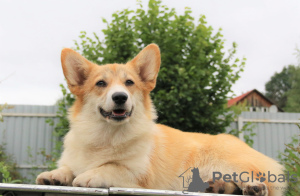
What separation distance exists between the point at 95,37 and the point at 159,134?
11.8 ft

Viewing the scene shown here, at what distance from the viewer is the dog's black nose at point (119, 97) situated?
8.29 ft

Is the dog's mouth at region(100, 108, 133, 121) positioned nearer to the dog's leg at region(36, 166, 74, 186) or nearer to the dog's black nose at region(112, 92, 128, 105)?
the dog's black nose at region(112, 92, 128, 105)

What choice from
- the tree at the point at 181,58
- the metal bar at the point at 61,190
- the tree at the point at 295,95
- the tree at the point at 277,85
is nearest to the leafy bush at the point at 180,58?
the tree at the point at 181,58

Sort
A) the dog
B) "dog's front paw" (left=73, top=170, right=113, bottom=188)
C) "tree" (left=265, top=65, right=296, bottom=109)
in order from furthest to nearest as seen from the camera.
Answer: "tree" (left=265, top=65, right=296, bottom=109) < the dog < "dog's front paw" (left=73, top=170, right=113, bottom=188)

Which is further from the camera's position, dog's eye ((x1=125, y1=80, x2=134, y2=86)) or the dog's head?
dog's eye ((x1=125, y1=80, x2=134, y2=86))

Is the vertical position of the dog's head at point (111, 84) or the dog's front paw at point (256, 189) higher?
the dog's head at point (111, 84)

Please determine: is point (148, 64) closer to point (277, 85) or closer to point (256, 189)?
point (256, 189)

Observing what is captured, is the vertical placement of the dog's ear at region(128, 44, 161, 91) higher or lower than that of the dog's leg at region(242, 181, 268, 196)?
higher

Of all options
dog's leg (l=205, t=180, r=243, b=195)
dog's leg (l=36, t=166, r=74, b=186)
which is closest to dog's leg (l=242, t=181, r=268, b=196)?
dog's leg (l=205, t=180, r=243, b=195)

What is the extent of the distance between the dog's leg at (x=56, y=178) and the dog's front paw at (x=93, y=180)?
0.97 feet

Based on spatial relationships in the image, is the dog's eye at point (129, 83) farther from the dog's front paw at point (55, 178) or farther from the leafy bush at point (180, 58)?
the leafy bush at point (180, 58)

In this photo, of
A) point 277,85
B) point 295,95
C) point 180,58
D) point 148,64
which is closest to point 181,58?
point 180,58

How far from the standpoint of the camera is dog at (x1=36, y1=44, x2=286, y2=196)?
2516mm

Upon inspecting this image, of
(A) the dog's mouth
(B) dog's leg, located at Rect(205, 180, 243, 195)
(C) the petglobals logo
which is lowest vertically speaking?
(B) dog's leg, located at Rect(205, 180, 243, 195)
